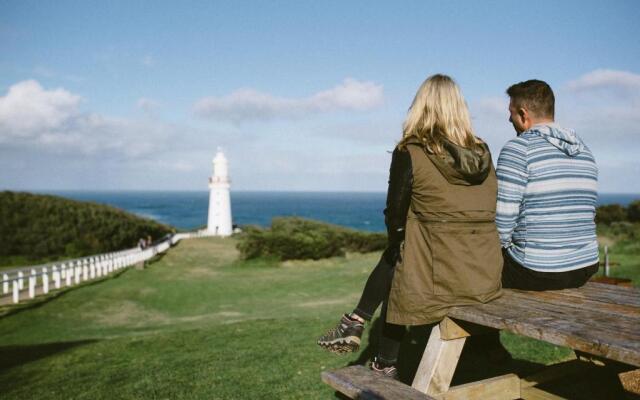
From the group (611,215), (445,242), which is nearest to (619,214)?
(611,215)

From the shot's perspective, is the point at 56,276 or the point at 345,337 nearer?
the point at 345,337

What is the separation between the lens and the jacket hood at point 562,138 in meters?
3.08

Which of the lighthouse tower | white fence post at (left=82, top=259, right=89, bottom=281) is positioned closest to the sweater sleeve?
white fence post at (left=82, top=259, right=89, bottom=281)

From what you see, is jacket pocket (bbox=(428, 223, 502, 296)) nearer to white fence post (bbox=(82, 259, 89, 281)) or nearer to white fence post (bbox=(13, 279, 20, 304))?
white fence post (bbox=(13, 279, 20, 304))

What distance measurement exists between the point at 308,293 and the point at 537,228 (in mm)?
12567

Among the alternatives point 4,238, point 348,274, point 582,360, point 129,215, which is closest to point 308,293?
point 348,274

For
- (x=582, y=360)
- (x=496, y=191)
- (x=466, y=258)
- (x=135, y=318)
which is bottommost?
(x=135, y=318)

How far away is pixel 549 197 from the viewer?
10.1 feet

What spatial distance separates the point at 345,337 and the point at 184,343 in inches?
197

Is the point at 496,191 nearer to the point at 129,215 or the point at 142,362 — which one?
the point at 142,362

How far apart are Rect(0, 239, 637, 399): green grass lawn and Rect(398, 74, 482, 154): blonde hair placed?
8.86 feet

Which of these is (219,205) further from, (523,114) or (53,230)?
(523,114)

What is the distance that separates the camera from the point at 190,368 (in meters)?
5.83

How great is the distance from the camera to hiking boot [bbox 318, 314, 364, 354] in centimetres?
322
